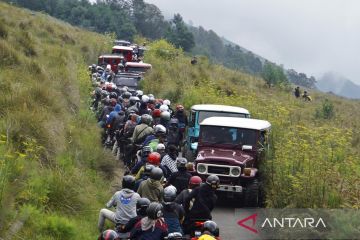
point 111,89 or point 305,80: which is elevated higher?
point 111,89

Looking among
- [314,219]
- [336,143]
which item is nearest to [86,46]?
[336,143]

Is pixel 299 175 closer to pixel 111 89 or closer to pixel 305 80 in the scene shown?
pixel 111 89

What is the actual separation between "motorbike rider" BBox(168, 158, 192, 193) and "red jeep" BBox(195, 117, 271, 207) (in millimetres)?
2414

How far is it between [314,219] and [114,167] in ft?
21.8

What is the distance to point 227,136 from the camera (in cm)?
1363

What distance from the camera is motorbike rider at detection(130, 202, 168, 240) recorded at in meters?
6.93

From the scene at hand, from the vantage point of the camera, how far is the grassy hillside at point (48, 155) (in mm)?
8320

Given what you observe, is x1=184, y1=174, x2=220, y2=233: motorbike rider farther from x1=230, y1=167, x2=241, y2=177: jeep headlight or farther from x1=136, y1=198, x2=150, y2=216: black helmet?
x1=230, y1=167, x2=241, y2=177: jeep headlight

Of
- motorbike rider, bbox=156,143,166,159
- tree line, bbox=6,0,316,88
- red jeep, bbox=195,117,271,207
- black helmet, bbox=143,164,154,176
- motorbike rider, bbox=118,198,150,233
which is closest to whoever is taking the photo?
motorbike rider, bbox=118,198,150,233

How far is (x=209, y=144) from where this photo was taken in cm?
1362

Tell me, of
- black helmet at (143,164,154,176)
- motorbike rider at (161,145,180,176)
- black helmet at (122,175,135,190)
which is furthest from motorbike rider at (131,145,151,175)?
black helmet at (122,175,135,190)

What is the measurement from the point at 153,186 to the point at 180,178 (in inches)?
45.2

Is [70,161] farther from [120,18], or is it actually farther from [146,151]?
[120,18]

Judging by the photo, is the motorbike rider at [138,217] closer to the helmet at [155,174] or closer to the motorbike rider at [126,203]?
the motorbike rider at [126,203]
